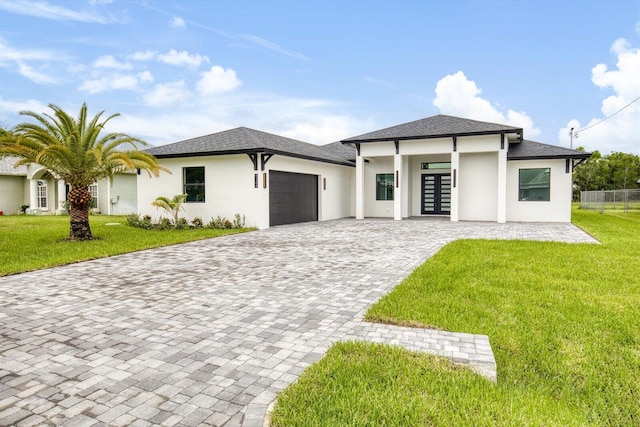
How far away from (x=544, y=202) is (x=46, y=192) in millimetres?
28602

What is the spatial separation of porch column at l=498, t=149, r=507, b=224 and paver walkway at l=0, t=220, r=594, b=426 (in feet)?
35.7

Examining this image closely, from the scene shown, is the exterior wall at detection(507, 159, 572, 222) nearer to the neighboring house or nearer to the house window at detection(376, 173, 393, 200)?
the house window at detection(376, 173, 393, 200)

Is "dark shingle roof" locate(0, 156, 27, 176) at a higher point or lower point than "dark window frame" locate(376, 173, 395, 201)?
higher

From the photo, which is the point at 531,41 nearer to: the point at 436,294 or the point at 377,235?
the point at 377,235

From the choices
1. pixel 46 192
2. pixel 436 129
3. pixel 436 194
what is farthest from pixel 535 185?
pixel 46 192

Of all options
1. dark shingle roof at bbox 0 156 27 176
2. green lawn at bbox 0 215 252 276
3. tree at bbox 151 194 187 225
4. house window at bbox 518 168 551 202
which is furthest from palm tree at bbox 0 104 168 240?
dark shingle roof at bbox 0 156 27 176

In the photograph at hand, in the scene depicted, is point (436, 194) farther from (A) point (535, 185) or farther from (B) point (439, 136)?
(A) point (535, 185)

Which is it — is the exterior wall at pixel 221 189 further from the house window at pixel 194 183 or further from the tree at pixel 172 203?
the tree at pixel 172 203

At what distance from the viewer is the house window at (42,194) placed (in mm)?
25516

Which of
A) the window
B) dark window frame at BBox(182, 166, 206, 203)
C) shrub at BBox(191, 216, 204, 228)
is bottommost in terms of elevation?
shrub at BBox(191, 216, 204, 228)

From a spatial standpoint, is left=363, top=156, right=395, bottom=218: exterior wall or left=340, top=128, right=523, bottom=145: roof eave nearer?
left=340, top=128, right=523, bottom=145: roof eave

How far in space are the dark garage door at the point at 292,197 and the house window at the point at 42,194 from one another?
60.3 ft

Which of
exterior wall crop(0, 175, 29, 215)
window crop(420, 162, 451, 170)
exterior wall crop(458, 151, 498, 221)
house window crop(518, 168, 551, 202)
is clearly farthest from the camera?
exterior wall crop(0, 175, 29, 215)

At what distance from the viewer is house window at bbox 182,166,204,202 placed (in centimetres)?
1592
